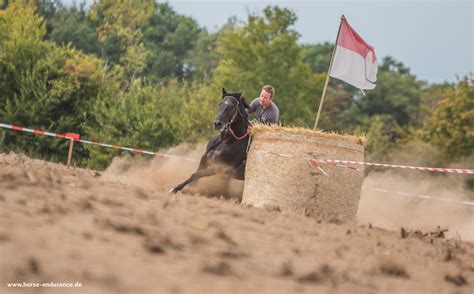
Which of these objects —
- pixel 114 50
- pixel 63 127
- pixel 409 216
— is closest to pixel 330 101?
pixel 114 50

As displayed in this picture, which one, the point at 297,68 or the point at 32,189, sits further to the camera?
the point at 297,68

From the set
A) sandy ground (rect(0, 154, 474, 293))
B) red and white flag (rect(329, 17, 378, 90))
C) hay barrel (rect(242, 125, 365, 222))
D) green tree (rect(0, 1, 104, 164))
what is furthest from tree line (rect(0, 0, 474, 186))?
sandy ground (rect(0, 154, 474, 293))

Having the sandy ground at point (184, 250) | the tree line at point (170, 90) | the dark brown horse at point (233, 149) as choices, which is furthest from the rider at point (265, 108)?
the tree line at point (170, 90)

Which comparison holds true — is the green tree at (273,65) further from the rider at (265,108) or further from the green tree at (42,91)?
the rider at (265,108)

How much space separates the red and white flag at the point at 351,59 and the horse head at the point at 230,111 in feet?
8.99

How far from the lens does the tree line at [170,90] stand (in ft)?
111

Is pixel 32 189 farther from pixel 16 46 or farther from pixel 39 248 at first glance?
pixel 16 46

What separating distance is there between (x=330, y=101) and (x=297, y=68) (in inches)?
587

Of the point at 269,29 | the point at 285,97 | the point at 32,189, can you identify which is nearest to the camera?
the point at 32,189

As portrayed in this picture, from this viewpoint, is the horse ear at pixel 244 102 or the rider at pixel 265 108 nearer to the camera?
the horse ear at pixel 244 102

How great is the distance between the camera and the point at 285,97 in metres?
48.4

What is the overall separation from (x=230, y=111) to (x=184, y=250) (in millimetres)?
7796

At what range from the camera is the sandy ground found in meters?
4.49

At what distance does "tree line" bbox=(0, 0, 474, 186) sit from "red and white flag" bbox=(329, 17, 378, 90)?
7.29 metres
